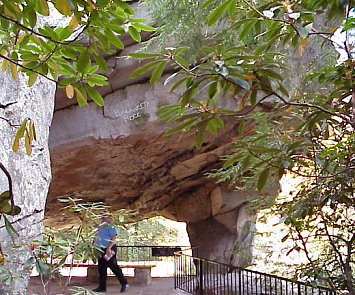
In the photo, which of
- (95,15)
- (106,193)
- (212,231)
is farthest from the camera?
(212,231)

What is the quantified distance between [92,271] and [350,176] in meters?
6.53

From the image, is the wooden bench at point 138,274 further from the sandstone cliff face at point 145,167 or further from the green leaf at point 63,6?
the green leaf at point 63,6

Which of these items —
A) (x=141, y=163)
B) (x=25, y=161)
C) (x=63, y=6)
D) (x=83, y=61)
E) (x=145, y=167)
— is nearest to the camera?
(x=63, y=6)

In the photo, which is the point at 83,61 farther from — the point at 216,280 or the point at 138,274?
the point at 138,274

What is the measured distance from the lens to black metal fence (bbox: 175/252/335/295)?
5598 mm

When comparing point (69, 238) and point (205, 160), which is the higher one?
point (205, 160)

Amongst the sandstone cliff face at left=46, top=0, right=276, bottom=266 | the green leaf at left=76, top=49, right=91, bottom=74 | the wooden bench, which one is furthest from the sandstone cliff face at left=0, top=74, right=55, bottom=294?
the wooden bench

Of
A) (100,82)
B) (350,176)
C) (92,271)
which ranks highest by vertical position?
(100,82)

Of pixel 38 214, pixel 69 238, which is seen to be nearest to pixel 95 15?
pixel 69 238

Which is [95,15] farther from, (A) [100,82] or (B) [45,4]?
(A) [100,82]

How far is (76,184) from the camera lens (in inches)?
259

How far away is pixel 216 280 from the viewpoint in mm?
6449

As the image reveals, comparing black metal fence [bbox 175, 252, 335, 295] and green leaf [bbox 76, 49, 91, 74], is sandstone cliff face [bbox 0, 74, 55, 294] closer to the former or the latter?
green leaf [bbox 76, 49, 91, 74]

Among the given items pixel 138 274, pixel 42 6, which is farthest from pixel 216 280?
pixel 42 6
